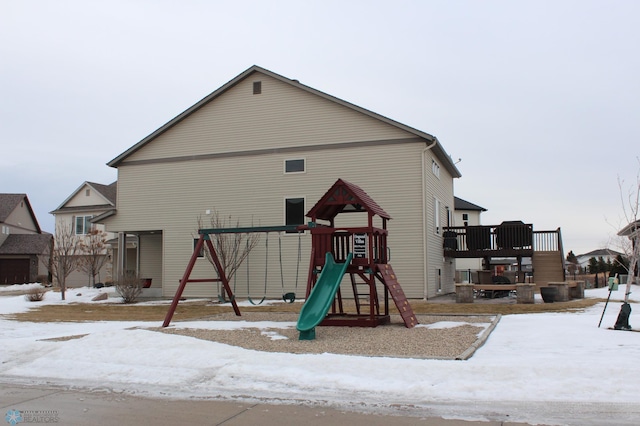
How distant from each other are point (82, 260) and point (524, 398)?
32.9 m

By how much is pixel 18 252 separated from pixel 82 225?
8511 millimetres

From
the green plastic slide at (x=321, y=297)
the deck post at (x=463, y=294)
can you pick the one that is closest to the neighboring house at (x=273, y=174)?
the deck post at (x=463, y=294)

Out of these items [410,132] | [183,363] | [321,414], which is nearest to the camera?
[321,414]

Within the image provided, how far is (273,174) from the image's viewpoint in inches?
919

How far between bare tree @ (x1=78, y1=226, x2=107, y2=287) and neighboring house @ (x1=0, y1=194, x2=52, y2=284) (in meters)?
9.65

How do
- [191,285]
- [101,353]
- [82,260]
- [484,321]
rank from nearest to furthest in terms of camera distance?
[101,353] < [484,321] < [191,285] < [82,260]

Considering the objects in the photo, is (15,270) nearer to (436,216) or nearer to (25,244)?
(25,244)

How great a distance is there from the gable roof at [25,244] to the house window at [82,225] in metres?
5.68

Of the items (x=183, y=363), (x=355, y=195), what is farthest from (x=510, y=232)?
(x=183, y=363)

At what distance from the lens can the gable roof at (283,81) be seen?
21438 mm

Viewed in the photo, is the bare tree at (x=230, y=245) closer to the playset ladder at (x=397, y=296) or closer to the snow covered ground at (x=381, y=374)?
the playset ladder at (x=397, y=296)

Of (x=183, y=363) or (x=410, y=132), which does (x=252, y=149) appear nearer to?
(x=410, y=132)

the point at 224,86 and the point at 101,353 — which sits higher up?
the point at 224,86

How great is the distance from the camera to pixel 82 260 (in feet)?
115
